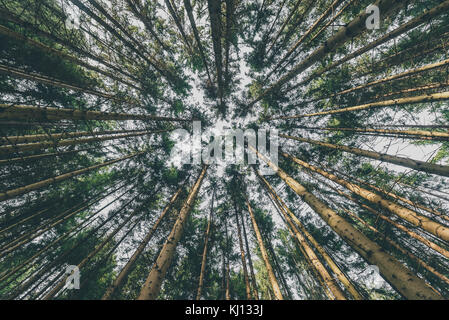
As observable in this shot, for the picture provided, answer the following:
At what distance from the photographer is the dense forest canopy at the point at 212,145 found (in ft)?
15.8

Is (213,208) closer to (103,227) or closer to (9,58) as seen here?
(103,227)

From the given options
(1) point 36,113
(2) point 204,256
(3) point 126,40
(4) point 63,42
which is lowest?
(2) point 204,256

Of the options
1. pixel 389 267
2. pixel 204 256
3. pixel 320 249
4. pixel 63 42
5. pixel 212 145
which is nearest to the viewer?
pixel 389 267

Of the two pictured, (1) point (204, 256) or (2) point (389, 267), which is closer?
(2) point (389, 267)

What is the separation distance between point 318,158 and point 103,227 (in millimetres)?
12415

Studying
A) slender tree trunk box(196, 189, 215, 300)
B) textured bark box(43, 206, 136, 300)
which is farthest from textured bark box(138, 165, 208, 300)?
textured bark box(43, 206, 136, 300)

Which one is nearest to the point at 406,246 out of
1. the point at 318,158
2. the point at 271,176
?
the point at 318,158

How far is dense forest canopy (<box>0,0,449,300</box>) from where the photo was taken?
15.8ft

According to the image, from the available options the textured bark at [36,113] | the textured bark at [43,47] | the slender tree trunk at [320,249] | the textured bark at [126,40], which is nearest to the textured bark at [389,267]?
the slender tree trunk at [320,249]

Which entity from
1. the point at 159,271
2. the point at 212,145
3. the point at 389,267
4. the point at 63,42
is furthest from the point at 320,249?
the point at 63,42

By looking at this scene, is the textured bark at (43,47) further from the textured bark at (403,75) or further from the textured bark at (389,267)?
the textured bark at (403,75)

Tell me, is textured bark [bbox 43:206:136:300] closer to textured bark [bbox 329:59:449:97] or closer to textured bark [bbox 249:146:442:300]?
textured bark [bbox 249:146:442:300]

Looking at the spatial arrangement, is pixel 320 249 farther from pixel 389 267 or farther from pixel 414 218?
pixel 389 267

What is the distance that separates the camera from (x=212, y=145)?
1161 centimetres
